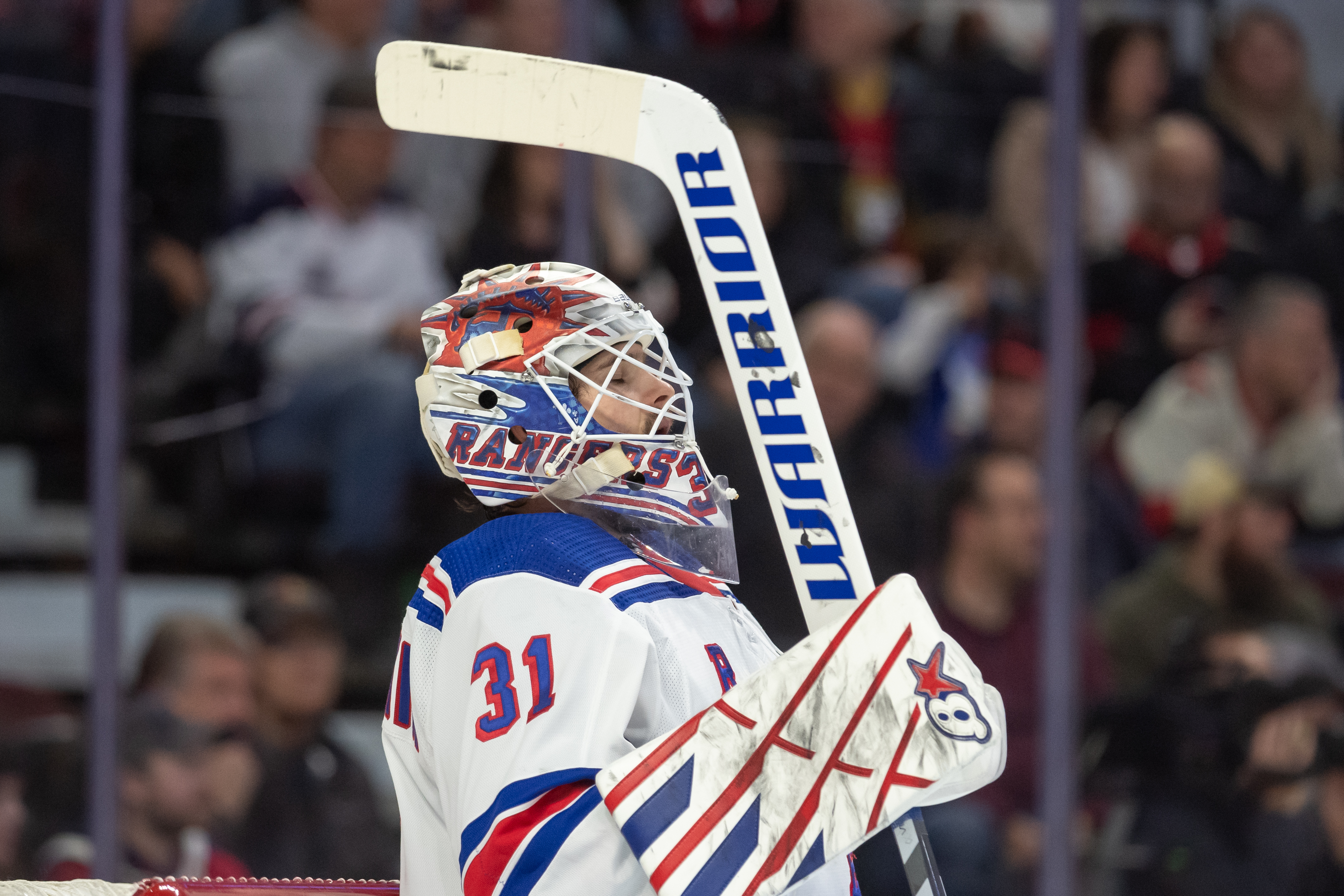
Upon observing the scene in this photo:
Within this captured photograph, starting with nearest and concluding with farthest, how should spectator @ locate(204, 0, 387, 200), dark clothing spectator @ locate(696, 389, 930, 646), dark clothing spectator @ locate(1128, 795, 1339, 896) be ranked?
dark clothing spectator @ locate(696, 389, 930, 646) → dark clothing spectator @ locate(1128, 795, 1339, 896) → spectator @ locate(204, 0, 387, 200)

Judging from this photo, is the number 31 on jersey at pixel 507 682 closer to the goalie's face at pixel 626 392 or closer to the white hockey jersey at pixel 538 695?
the white hockey jersey at pixel 538 695

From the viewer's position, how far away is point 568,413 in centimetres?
147

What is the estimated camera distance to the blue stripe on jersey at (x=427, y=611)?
1.39 m

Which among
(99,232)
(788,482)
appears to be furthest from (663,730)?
(99,232)

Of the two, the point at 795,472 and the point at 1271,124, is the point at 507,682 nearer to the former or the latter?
the point at 795,472

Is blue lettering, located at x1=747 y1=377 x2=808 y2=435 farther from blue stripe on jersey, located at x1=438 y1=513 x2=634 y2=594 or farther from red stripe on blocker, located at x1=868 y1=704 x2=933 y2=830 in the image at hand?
red stripe on blocker, located at x1=868 y1=704 x2=933 y2=830

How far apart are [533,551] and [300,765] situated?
8.27 feet

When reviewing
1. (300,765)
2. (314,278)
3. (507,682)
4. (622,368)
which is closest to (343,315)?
(314,278)

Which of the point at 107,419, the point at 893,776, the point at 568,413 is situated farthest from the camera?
the point at 107,419

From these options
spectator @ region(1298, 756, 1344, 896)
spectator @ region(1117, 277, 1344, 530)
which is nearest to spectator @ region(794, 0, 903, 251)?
spectator @ region(1117, 277, 1344, 530)

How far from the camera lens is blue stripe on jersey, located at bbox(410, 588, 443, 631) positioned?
1.39m

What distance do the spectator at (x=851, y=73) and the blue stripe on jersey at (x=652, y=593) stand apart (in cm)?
251

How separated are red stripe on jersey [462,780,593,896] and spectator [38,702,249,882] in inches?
99.0

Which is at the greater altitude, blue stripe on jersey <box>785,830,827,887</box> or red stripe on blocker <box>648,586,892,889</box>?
red stripe on blocker <box>648,586,892,889</box>
